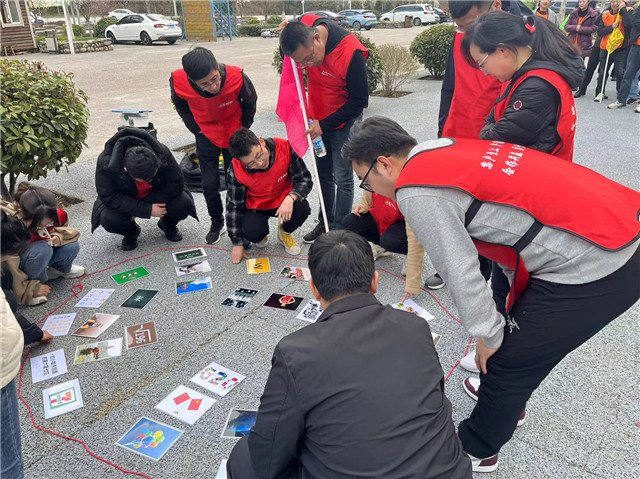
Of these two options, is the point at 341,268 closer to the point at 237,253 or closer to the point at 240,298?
the point at 240,298

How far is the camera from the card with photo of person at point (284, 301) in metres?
3.05

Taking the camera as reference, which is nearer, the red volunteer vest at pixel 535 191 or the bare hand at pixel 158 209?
the red volunteer vest at pixel 535 191

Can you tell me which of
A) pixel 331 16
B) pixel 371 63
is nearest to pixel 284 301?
pixel 331 16

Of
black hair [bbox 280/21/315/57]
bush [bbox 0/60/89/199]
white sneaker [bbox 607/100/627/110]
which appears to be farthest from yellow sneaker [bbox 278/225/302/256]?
white sneaker [bbox 607/100/627/110]

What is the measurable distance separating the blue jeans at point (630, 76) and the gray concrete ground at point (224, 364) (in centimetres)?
578

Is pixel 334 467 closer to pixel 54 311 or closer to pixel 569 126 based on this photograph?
pixel 569 126

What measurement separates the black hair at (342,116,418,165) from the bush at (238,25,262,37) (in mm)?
26343

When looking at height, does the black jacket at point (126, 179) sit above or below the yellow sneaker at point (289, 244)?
above

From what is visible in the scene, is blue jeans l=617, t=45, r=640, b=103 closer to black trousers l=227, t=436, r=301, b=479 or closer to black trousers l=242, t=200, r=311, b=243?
black trousers l=242, t=200, r=311, b=243

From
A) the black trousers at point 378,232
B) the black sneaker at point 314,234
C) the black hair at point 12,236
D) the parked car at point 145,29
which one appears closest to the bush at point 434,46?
the black sneaker at point 314,234

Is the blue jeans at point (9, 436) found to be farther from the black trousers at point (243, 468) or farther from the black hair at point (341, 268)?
the black hair at point (341, 268)

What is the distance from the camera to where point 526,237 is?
1408mm

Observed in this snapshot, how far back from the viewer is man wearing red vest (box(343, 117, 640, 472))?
4.50 feet

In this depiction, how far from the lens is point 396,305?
3002mm
